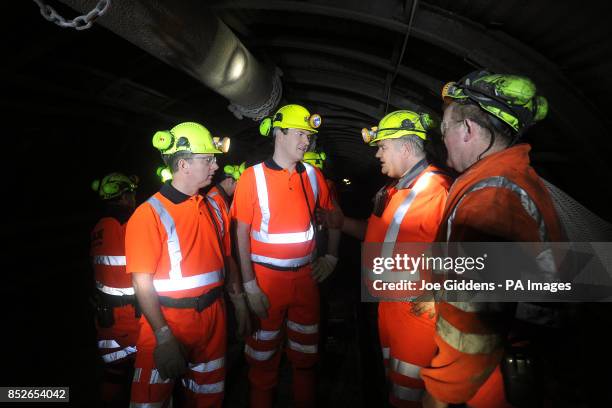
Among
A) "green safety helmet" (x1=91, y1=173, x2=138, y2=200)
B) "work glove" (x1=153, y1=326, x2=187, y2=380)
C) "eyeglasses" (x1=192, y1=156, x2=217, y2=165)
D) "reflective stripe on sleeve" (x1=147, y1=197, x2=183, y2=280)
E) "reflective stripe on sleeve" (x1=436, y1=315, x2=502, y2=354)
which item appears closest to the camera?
"reflective stripe on sleeve" (x1=436, y1=315, x2=502, y2=354)

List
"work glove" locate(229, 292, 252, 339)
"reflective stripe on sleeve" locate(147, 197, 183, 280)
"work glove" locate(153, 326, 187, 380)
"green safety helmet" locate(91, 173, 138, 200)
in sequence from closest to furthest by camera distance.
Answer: "work glove" locate(153, 326, 187, 380), "reflective stripe on sleeve" locate(147, 197, 183, 280), "work glove" locate(229, 292, 252, 339), "green safety helmet" locate(91, 173, 138, 200)

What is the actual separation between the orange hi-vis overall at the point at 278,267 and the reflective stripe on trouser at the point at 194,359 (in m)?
0.47

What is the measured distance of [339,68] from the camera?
4.52 m

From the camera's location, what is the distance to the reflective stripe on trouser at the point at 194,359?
2.07 meters

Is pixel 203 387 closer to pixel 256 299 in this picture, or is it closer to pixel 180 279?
pixel 256 299

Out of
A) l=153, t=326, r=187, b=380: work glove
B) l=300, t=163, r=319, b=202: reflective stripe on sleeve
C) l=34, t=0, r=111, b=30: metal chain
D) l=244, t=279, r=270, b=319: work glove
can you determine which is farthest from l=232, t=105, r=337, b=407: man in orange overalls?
l=34, t=0, r=111, b=30: metal chain

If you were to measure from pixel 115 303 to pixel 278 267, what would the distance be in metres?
1.57

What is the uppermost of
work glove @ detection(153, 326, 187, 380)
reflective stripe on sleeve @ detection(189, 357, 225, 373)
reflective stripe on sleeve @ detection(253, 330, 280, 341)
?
work glove @ detection(153, 326, 187, 380)

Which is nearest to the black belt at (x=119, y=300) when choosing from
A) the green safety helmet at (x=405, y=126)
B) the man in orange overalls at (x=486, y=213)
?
the man in orange overalls at (x=486, y=213)

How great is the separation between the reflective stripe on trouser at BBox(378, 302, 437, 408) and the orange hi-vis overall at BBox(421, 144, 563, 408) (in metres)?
0.65

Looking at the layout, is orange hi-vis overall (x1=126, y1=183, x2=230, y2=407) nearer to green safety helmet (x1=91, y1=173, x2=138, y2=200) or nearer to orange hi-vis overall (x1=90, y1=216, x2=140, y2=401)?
orange hi-vis overall (x1=90, y1=216, x2=140, y2=401)

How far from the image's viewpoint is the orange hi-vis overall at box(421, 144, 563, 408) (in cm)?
119

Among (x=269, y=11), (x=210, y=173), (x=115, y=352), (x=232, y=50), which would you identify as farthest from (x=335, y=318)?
(x=269, y=11)

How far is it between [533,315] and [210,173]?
2268 mm
